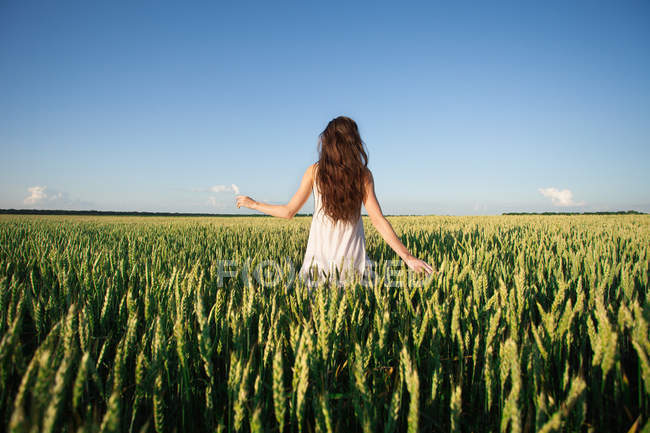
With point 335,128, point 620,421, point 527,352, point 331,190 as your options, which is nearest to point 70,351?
point 527,352

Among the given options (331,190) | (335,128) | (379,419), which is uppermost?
(335,128)

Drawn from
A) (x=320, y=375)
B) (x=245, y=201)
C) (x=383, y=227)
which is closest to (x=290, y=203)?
(x=245, y=201)

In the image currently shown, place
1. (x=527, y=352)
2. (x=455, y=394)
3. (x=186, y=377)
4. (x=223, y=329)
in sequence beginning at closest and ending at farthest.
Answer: (x=455, y=394) < (x=186, y=377) < (x=527, y=352) < (x=223, y=329)

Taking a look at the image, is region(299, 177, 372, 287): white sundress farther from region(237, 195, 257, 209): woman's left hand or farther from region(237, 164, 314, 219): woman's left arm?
region(237, 195, 257, 209): woman's left hand

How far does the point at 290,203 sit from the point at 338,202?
469 mm

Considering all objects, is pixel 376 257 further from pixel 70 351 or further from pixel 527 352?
pixel 70 351

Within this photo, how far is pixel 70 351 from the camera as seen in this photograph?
2.60 ft

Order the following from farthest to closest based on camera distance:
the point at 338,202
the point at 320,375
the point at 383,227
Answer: the point at 338,202
the point at 383,227
the point at 320,375

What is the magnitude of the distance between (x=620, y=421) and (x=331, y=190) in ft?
6.75

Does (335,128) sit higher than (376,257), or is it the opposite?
(335,128)

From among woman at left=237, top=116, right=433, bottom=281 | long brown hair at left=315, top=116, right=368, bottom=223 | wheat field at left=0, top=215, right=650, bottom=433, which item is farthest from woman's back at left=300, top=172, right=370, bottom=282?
wheat field at left=0, top=215, right=650, bottom=433

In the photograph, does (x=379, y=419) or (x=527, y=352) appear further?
(x=527, y=352)

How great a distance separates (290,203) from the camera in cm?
286

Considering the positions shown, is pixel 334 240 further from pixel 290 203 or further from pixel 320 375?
pixel 320 375
